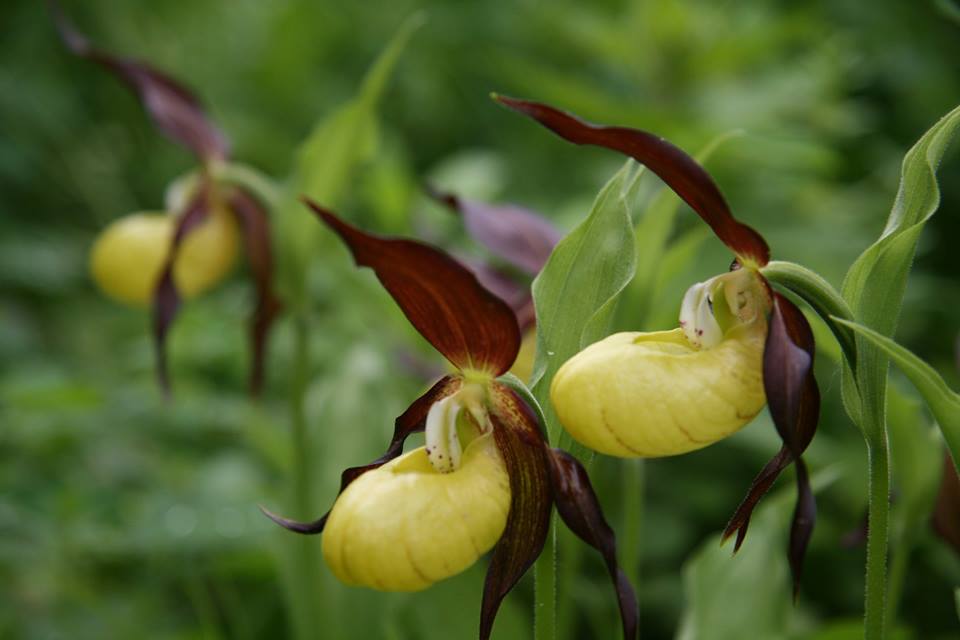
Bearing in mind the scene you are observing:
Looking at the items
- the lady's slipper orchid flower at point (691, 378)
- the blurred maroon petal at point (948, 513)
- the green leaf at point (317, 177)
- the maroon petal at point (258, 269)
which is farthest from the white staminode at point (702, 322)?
the maroon petal at point (258, 269)

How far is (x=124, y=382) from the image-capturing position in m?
2.22

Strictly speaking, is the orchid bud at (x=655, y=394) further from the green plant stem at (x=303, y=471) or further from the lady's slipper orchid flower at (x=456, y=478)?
the green plant stem at (x=303, y=471)

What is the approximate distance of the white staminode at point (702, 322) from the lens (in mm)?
689

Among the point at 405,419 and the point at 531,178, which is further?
the point at 531,178

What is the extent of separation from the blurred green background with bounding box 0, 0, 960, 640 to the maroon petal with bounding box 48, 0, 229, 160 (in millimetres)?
227

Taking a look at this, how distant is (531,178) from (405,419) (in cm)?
185

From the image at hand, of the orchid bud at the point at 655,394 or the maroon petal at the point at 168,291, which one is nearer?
the orchid bud at the point at 655,394

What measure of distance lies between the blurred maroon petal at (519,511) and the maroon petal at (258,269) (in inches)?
27.8

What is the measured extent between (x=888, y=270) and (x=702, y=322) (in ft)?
0.42

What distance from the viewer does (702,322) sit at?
27.1 inches

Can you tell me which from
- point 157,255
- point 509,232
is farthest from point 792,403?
point 157,255

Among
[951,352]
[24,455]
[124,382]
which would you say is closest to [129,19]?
[124,382]

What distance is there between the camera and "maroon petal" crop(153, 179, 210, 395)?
1.30 metres

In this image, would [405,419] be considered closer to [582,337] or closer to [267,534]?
[582,337]
